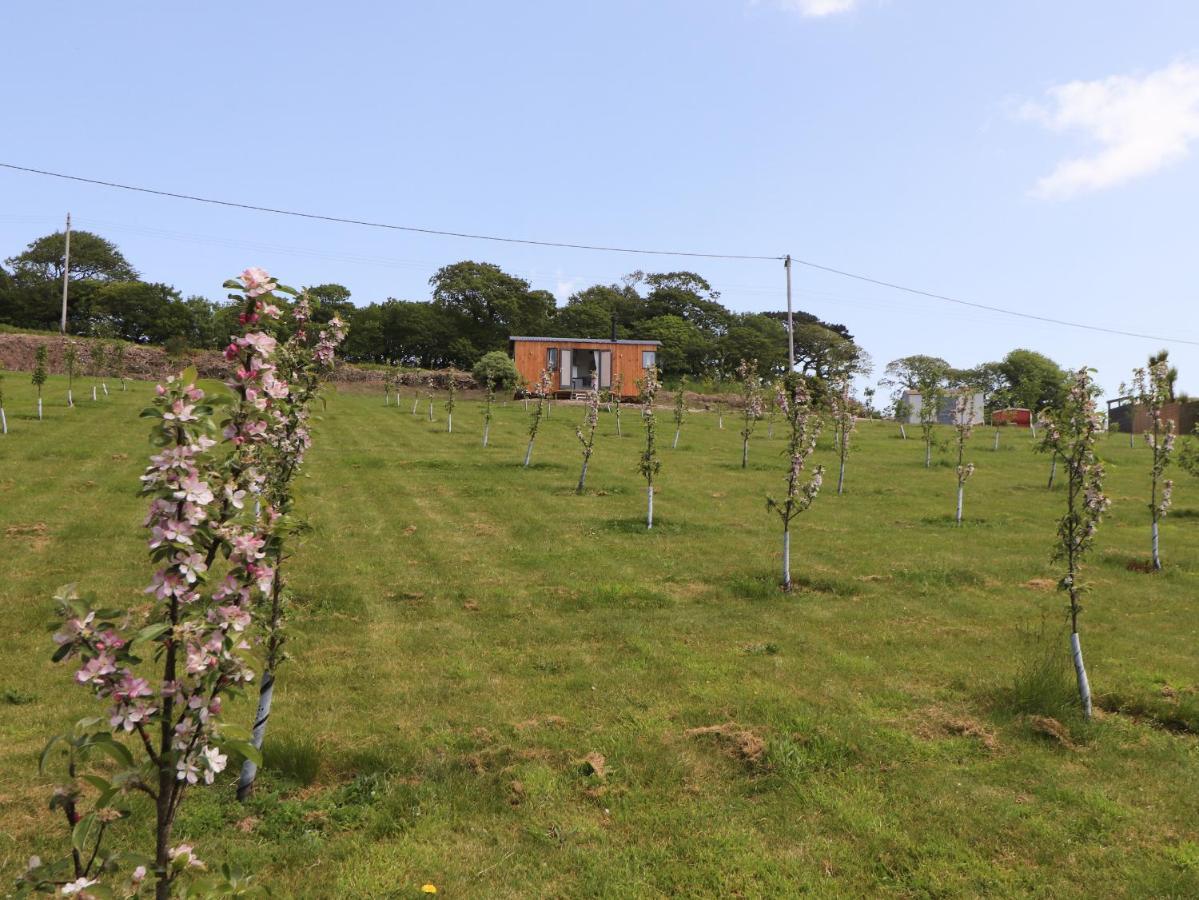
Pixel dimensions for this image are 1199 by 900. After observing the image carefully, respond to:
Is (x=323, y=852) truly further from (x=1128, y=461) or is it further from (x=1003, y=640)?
(x=1128, y=461)

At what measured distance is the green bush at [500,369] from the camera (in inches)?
2114

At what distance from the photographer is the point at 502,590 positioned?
44.3 feet

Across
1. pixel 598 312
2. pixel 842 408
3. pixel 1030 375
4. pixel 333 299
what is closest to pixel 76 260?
pixel 333 299

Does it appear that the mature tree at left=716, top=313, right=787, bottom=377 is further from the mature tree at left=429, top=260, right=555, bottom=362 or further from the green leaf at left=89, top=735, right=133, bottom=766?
the green leaf at left=89, top=735, right=133, bottom=766

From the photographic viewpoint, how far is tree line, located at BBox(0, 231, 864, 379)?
69.9m

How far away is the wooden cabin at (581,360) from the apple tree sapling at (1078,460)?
47234mm

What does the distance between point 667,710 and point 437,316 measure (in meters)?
69.3

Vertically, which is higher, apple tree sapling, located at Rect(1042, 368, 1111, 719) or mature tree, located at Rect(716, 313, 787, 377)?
mature tree, located at Rect(716, 313, 787, 377)

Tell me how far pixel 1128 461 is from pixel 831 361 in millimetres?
56225

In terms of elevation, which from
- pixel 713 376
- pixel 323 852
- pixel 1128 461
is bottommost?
pixel 323 852

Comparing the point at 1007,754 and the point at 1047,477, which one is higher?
the point at 1047,477

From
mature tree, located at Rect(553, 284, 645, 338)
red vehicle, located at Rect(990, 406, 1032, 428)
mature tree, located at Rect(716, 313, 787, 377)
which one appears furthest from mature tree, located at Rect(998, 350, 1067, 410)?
mature tree, located at Rect(553, 284, 645, 338)

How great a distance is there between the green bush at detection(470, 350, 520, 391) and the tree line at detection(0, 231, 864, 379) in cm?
1305

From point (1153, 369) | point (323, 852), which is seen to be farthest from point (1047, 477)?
point (323, 852)
